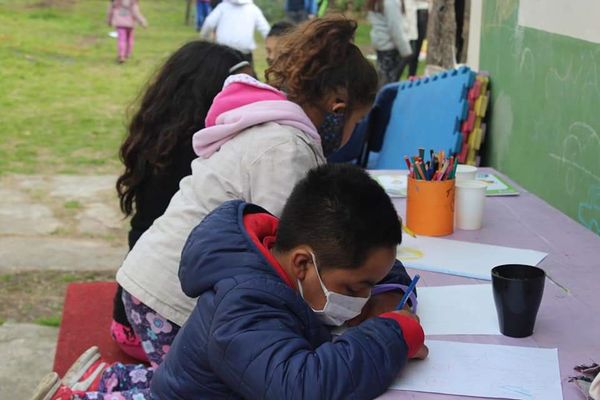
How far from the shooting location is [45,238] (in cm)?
564

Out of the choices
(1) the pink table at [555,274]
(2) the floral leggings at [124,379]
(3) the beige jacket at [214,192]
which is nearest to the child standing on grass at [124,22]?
(1) the pink table at [555,274]

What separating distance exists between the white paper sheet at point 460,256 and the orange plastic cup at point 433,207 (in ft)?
0.17

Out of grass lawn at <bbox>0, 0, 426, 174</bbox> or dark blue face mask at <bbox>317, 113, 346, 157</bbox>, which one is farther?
grass lawn at <bbox>0, 0, 426, 174</bbox>

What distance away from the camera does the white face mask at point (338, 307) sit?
1693 mm

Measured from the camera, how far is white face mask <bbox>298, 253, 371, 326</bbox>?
5.56ft

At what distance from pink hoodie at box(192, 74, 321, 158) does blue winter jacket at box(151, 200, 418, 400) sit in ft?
1.89

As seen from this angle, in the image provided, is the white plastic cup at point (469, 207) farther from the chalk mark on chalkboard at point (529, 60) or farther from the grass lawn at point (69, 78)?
the grass lawn at point (69, 78)

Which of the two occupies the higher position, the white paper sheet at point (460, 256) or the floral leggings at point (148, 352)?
Answer: the white paper sheet at point (460, 256)

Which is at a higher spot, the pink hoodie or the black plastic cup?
the pink hoodie

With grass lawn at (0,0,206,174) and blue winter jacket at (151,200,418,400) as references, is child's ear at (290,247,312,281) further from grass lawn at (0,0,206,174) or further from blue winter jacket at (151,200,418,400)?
grass lawn at (0,0,206,174)

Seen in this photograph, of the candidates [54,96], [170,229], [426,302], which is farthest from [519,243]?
[54,96]

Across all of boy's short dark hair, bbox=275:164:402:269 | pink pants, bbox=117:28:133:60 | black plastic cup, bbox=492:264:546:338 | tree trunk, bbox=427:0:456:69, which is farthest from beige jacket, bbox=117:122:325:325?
pink pants, bbox=117:28:133:60

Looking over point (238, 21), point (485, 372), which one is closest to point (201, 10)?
point (238, 21)

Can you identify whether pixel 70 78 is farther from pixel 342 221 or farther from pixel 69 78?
pixel 342 221
